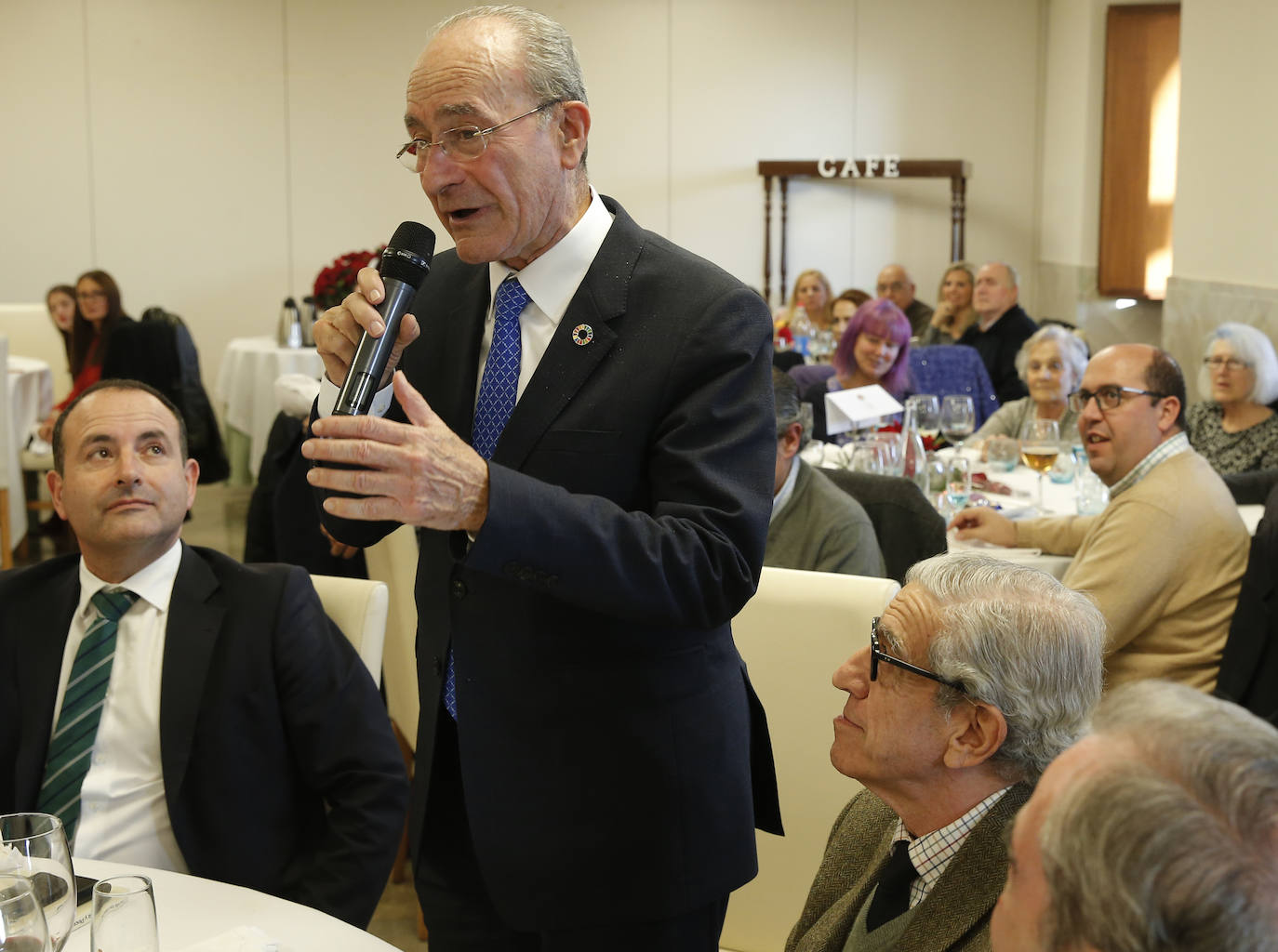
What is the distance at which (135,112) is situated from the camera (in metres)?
9.74

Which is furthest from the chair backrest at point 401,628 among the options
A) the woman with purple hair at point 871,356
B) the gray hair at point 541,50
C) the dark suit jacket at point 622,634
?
the woman with purple hair at point 871,356

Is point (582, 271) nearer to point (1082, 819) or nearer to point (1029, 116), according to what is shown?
point (1082, 819)

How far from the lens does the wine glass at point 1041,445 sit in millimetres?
3857

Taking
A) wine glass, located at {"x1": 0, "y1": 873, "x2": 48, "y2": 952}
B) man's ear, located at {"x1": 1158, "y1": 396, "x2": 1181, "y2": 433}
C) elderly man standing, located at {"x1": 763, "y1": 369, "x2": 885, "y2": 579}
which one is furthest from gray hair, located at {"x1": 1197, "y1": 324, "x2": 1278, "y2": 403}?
wine glass, located at {"x1": 0, "y1": 873, "x2": 48, "y2": 952}

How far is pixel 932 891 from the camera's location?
4.48 ft

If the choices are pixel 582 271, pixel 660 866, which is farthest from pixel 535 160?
pixel 660 866

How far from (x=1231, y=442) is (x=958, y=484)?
1460 millimetres

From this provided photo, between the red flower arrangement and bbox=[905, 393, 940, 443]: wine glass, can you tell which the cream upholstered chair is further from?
the red flower arrangement

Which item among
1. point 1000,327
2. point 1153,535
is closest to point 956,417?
point 1153,535

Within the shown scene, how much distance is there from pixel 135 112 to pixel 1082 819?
33.5 feet

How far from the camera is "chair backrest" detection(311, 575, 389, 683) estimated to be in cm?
219

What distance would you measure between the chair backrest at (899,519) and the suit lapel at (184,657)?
1.58m

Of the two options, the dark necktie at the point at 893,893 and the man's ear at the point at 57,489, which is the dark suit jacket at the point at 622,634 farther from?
the man's ear at the point at 57,489

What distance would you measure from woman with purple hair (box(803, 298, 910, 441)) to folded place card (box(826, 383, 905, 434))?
75cm
